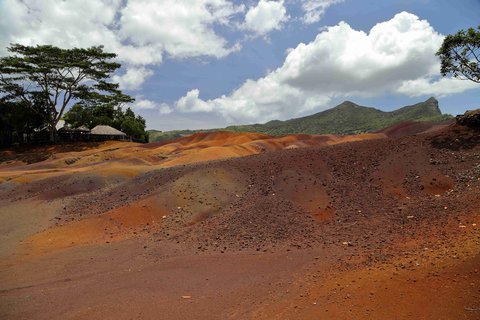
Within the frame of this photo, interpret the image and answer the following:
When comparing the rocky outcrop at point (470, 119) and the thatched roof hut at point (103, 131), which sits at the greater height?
the thatched roof hut at point (103, 131)

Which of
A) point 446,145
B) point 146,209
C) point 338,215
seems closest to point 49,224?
point 146,209

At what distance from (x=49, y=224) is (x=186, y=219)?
4.85 m

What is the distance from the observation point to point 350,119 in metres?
95.9

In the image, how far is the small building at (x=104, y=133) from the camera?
43750 mm

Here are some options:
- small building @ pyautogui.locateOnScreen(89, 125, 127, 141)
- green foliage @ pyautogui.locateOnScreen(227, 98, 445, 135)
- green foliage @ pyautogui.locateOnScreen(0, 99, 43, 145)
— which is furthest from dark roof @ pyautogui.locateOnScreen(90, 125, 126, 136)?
green foliage @ pyautogui.locateOnScreen(227, 98, 445, 135)

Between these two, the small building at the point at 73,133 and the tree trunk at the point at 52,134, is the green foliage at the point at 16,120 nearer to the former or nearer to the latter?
the tree trunk at the point at 52,134

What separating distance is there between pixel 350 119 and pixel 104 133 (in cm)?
7078

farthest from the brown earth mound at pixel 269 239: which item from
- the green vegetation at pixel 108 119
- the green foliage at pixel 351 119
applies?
the green foliage at pixel 351 119

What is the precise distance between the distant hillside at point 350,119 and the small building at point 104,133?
5419cm

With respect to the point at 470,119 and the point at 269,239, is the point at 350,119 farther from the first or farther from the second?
the point at 269,239

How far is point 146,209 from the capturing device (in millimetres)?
11383

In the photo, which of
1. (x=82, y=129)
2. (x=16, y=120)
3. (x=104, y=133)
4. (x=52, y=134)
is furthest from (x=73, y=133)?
(x=16, y=120)

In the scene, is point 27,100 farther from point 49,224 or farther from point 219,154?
point 49,224

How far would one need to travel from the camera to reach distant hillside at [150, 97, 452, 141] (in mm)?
83856
